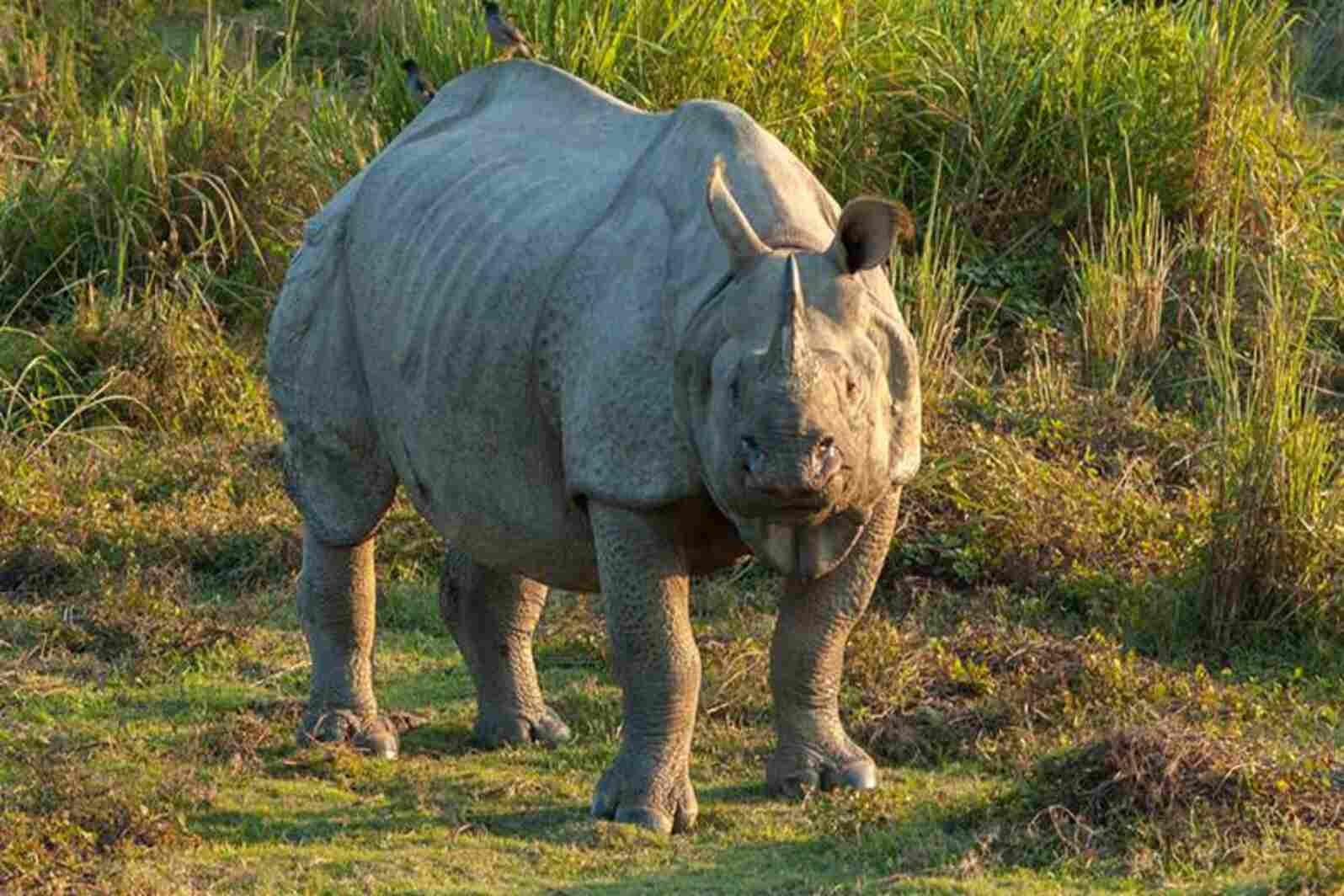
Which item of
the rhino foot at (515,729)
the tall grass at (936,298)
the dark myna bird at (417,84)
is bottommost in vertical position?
the rhino foot at (515,729)

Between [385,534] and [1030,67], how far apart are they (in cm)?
344

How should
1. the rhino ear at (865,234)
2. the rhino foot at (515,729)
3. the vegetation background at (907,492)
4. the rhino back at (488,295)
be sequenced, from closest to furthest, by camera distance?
the rhino ear at (865,234) < the vegetation background at (907,492) < the rhino back at (488,295) < the rhino foot at (515,729)

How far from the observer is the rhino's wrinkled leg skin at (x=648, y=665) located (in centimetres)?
624

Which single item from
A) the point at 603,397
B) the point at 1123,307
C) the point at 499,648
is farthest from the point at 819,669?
the point at 1123,307

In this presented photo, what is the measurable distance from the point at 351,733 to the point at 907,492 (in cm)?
230

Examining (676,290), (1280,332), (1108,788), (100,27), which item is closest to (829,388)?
(676,290)

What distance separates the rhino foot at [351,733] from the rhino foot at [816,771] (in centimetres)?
113

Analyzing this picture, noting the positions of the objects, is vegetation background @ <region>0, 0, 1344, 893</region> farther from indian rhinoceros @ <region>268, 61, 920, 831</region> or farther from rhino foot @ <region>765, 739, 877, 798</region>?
indian rhinoceros @ <region>268, 61, 920, 831</region>

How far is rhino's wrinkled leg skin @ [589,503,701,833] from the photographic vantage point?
6238 millimetres

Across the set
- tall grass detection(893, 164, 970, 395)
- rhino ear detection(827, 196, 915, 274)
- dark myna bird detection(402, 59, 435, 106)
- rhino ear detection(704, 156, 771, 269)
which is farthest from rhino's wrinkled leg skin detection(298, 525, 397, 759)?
dark myna bird detection(402, 59, 435, 106)

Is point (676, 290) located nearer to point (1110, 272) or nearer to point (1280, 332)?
point (1280, 332)

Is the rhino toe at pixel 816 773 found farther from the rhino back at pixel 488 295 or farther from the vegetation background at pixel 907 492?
the rhino back at pixel 488 295

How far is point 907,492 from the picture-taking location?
351 inches

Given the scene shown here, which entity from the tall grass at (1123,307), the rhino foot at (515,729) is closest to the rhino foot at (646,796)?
the rhino foot at (515,729)
